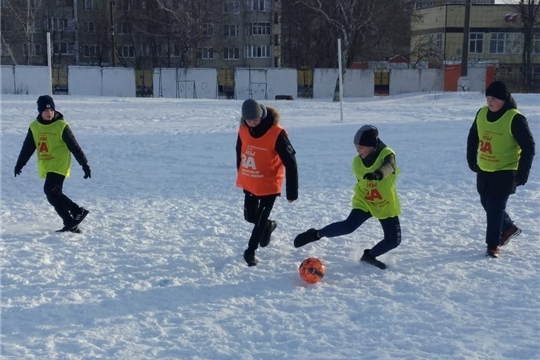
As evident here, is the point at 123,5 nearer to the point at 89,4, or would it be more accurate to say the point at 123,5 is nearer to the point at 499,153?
the point at 89,4

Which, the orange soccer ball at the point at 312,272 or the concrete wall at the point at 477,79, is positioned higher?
the concrete wall at the point at 477,79

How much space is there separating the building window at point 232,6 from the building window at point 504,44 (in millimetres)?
24729

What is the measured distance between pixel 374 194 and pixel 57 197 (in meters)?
3.65

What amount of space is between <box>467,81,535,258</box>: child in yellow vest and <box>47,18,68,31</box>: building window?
194 feet

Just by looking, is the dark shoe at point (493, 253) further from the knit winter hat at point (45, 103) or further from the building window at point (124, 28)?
the building window at point (124, 28)

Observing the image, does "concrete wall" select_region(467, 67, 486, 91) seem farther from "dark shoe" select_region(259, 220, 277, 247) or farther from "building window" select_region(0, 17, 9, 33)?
"building window" select_region(0, 17, 9, 33)

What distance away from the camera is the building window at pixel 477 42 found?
6122 centimetres

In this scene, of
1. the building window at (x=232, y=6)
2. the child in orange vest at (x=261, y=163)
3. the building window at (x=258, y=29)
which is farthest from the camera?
the building window at (x=258, y=29)

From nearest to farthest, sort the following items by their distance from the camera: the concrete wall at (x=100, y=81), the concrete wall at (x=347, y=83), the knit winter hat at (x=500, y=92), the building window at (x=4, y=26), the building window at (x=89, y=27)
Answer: the knit winter hat at (x=500, y=92) → the concrete wall at (x=100, y=81) → the concrete wall at (x=347, y=83) → the building window at (x=4, y=26) → the building window at (x=89, y=27)

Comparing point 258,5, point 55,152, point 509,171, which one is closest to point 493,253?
point 509,171

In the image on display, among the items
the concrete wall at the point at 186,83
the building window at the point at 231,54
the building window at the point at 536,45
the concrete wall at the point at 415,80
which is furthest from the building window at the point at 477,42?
the concrete wall at the point at 186,83

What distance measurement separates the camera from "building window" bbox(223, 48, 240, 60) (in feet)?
214

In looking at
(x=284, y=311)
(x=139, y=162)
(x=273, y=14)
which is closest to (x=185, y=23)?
(x=273, y=14)

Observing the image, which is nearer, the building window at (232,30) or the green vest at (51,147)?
the green vest at (51,147)
